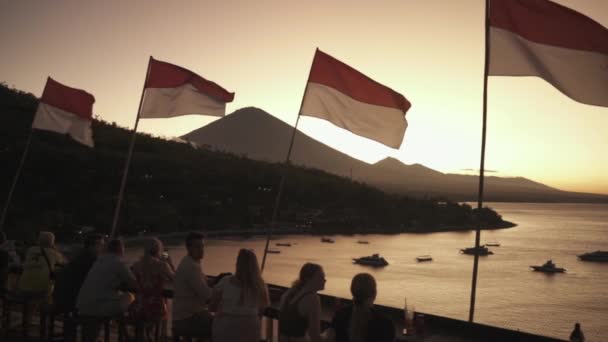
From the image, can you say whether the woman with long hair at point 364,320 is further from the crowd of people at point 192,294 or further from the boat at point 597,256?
the boat at point 597,256

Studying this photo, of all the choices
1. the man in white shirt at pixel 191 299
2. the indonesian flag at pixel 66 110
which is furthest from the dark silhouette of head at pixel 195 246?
the indonesian flag at pixel 66 110

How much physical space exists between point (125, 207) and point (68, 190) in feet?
23.0

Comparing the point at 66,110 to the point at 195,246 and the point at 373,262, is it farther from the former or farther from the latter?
the point at 373,262

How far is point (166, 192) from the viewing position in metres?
83.0

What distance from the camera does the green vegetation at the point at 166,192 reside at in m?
63.9

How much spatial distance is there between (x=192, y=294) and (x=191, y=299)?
34 millimetres

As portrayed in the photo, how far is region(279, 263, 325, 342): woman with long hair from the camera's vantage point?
3.36 meters

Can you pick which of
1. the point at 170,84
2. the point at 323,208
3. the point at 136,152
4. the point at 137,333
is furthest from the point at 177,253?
the point at 137,333

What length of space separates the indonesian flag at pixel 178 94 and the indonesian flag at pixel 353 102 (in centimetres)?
139

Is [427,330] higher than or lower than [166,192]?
lower

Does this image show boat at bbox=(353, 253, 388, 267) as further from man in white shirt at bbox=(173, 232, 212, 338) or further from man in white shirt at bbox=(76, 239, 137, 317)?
Result: man in white shirt at bbox=(173, 232, 212, 338)

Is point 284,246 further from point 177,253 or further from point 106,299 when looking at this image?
point 106,299

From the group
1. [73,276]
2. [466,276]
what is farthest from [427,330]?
[466,276]

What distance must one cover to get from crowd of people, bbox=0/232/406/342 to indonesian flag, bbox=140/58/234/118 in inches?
143
